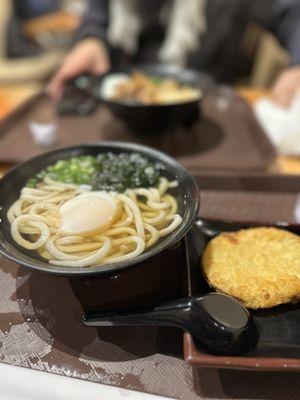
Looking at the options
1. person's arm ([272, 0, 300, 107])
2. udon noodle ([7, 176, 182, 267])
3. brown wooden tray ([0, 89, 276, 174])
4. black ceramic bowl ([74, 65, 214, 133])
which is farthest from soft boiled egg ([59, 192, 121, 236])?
person's arm ([272, 0, 300, 107])

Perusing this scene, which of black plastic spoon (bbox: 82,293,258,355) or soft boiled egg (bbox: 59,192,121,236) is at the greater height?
soft boiled egg (bbox: 59,192,121,236)

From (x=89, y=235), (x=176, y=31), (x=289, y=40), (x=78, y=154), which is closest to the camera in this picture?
(x=89, y=235)

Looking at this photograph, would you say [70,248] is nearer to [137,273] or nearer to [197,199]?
[137,273]

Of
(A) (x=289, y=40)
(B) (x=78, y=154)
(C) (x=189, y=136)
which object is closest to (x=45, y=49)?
(A) (x=289, y=40)

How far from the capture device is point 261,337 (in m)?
0.88

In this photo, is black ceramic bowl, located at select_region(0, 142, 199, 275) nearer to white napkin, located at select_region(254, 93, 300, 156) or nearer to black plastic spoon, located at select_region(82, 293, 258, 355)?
black plastic spoon, located at select_region(82, 293, 258, 355)

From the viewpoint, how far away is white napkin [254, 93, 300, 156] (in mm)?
1860

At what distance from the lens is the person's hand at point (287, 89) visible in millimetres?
2232

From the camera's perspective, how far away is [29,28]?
5594mm

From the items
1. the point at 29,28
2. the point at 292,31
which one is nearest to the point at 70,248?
the point at 292,31

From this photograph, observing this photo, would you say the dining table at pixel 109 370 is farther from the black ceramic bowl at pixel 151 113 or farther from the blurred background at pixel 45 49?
the blurred background at pixel 45 49

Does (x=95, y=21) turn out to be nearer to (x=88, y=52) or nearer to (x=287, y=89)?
(x=88, y=52)

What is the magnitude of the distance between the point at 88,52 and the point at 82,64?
5.5 inches

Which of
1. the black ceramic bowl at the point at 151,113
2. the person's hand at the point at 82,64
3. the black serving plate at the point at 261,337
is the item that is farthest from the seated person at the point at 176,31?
the black serving plate at the point at 261,337
